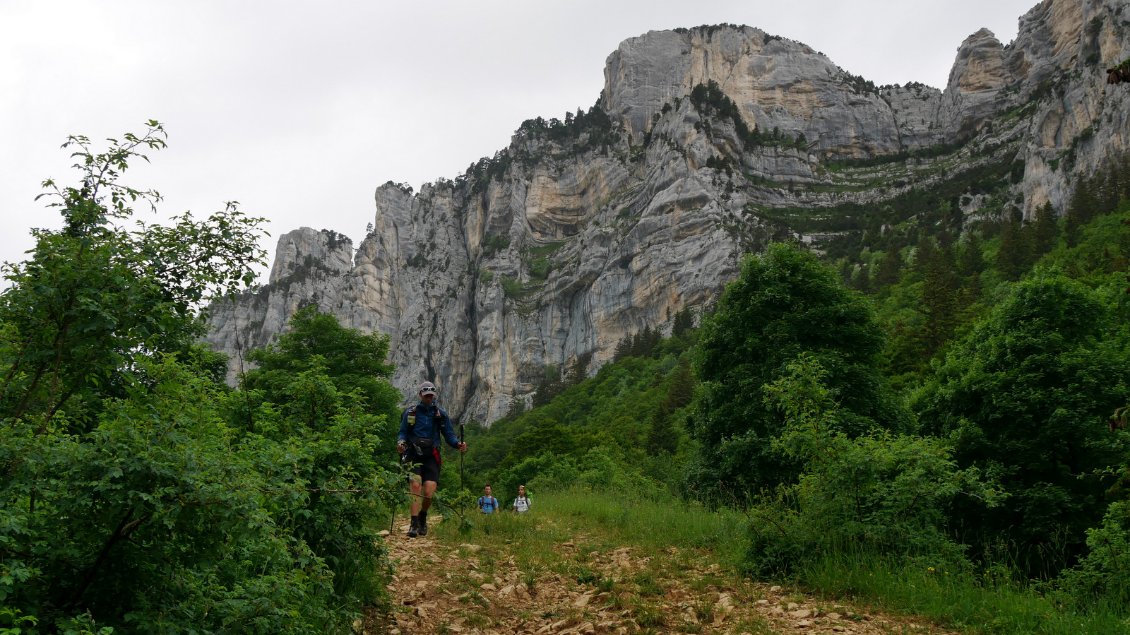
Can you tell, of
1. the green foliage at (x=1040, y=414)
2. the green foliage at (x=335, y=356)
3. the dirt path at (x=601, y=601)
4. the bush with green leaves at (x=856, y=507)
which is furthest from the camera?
the green foliage at (x=335, y=356)

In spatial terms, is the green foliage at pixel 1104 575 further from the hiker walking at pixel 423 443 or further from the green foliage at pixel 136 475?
the hiker walking at pixel 423 443

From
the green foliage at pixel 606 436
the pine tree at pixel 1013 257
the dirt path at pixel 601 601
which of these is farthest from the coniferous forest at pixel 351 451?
the pine tree at pixel 1013 257

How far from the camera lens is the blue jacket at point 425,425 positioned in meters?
9.34

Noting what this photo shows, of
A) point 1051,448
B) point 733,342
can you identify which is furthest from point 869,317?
point 1051,448

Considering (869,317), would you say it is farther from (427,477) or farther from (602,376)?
(602,376)

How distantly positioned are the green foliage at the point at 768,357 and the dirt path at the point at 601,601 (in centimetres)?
547

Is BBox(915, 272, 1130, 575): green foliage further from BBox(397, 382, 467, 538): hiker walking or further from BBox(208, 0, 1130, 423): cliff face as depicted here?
BBox(208, 0, 1130, 423): cliff face

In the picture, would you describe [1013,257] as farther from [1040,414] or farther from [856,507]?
[856,507]

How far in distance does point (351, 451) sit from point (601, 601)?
2.85 meters

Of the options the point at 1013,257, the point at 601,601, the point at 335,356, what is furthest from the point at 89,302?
the point at 1013,257

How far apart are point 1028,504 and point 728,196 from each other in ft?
331

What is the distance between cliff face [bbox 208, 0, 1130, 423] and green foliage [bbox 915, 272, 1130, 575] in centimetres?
8323

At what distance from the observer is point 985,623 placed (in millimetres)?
5684

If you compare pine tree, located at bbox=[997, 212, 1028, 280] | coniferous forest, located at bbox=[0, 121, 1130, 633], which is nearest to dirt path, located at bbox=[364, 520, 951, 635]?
coniferous forest, located at bbox=[0, 121, 1130, 633]
